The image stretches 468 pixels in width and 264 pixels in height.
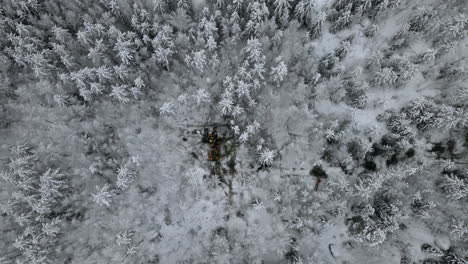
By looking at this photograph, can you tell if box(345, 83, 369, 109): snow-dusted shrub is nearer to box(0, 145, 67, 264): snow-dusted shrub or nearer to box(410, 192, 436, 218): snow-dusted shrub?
box(410, 192, 436, 218): snow-dusted shrub

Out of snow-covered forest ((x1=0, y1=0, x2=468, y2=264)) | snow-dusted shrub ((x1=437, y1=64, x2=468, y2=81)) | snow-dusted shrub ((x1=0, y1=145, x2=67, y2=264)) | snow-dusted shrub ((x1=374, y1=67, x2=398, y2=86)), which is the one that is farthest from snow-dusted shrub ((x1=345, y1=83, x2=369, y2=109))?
snow-dusted shrub ((x1=0, y1=145, x2=67, y2=264))

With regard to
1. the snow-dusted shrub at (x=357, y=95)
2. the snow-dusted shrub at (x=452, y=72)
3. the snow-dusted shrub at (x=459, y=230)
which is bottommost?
the snow-dusted shrub at (x=459, y=230)

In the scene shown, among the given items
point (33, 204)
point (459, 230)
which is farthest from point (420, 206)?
point (33, 204)

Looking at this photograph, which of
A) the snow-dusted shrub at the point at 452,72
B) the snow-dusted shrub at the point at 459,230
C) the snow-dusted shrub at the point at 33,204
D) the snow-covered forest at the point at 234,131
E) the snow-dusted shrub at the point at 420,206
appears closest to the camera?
the snow-dusted shrub at the point at 33,204

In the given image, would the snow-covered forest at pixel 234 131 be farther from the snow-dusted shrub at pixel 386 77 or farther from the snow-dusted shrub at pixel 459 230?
the snow-dusted shrub at pixel 386 77

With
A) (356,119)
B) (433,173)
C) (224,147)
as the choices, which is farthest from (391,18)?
(224,147)

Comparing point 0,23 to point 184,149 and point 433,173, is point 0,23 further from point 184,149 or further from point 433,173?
point 433,173

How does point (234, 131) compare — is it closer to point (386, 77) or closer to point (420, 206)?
point (386, 77)

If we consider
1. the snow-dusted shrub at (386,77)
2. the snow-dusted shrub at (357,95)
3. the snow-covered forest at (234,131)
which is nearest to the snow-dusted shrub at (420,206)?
the snow-covered forest at (234,131)
